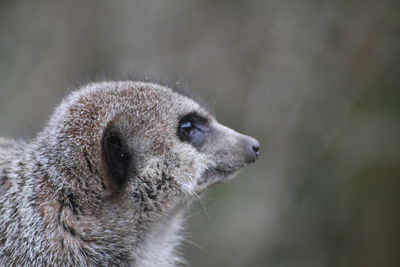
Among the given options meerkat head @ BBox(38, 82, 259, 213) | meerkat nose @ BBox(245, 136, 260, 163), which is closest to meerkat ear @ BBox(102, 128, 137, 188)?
meerkat head @ BBox(38, 82, 259, 213)

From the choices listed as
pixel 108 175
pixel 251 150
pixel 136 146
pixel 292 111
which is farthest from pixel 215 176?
pixel 292 111

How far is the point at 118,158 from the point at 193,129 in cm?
59

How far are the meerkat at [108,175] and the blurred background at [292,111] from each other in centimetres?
219

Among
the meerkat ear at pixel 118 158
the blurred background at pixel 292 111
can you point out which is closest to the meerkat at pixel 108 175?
→ the meerkat ear at pixel 118 158

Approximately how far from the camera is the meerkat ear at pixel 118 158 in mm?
4074

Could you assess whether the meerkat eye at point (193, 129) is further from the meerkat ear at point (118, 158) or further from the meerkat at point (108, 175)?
the meerkat ear at point (118, 158)

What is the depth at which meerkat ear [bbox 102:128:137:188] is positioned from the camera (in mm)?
4074

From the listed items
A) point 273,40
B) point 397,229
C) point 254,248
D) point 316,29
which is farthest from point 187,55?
point 397,229

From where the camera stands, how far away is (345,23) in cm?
760

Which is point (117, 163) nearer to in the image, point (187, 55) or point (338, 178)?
point (338, 178)

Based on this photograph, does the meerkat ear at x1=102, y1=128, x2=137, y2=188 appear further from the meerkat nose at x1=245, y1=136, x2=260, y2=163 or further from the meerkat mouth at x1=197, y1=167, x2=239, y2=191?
the meerkat nose at x1=245, y1=136, x2=260, y2=163

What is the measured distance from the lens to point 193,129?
4.50 m

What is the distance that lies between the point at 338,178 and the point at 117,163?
3973mm

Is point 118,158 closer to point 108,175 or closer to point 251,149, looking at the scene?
point 108,175
